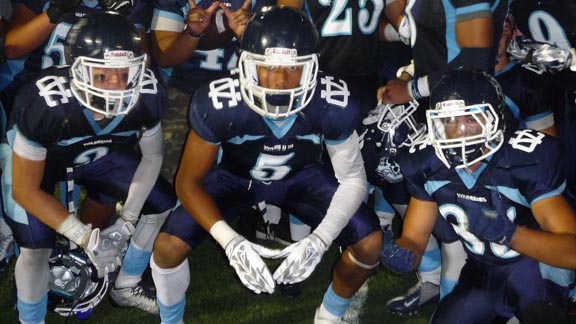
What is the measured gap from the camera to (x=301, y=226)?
16.6ft

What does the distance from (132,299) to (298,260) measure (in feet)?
4.18

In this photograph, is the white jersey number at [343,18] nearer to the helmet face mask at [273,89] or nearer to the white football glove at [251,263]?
the helmet face mask at [273,89]

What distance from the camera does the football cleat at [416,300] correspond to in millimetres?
4727

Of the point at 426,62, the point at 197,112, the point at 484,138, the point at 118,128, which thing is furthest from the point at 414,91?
the point at 118,128

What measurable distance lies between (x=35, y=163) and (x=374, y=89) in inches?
80.0

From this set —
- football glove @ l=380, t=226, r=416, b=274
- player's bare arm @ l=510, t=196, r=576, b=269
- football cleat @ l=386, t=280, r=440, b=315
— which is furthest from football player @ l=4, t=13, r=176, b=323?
player's bare arm @ l=510, t=196, r=576, b=269

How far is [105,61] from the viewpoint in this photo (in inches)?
153

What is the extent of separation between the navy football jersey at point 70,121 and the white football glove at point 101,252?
468 millimetres

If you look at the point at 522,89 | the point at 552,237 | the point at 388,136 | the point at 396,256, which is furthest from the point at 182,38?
the point at 552,237

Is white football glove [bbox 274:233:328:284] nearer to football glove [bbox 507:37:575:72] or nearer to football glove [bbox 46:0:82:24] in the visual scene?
football glove [bbox 507:37:575:72]

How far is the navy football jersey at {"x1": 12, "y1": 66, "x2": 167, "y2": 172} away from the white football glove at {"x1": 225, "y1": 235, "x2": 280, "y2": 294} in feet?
2.79

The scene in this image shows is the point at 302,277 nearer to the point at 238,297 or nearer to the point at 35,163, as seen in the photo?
the point at 238,297

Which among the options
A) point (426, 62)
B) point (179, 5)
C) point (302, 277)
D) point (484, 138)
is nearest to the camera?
point (484, 138)

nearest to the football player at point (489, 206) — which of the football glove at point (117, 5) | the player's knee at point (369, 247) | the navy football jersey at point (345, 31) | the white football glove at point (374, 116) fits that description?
the player's knee at point (369, 247)
